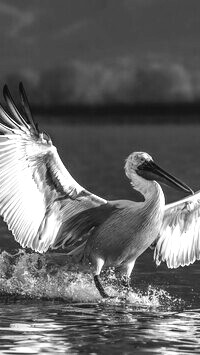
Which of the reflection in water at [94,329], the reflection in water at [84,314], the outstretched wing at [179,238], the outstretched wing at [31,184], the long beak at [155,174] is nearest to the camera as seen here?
the reflection in water at [94,329]

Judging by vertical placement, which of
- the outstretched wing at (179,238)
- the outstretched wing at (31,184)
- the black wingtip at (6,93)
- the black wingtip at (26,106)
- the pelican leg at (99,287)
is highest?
the black wingtip at (6,93)

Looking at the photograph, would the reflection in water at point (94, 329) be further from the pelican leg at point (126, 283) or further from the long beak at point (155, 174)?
the long beak at point (155, 174)

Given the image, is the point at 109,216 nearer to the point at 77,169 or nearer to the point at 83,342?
the point at 83,342

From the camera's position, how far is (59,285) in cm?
1230

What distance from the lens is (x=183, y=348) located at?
9453 mm

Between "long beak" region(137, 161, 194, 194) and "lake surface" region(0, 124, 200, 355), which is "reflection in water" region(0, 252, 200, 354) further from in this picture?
"long beak" region(137, 161, 194, 194)

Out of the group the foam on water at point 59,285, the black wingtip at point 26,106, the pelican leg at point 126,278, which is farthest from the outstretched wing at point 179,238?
the black wingtip at point 26,106

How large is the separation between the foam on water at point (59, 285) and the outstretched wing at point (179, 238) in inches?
26.6

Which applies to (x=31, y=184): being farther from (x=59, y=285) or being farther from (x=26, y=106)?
(x=59, y=285)

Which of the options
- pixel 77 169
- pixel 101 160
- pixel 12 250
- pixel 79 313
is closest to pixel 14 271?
pixel 79 313

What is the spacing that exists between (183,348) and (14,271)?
11.8ft

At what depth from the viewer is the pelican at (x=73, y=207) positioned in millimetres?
11547

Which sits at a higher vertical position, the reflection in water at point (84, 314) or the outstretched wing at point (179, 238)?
the outstretched wing at point (179, 238)

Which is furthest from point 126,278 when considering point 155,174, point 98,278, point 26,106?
point 26,106
